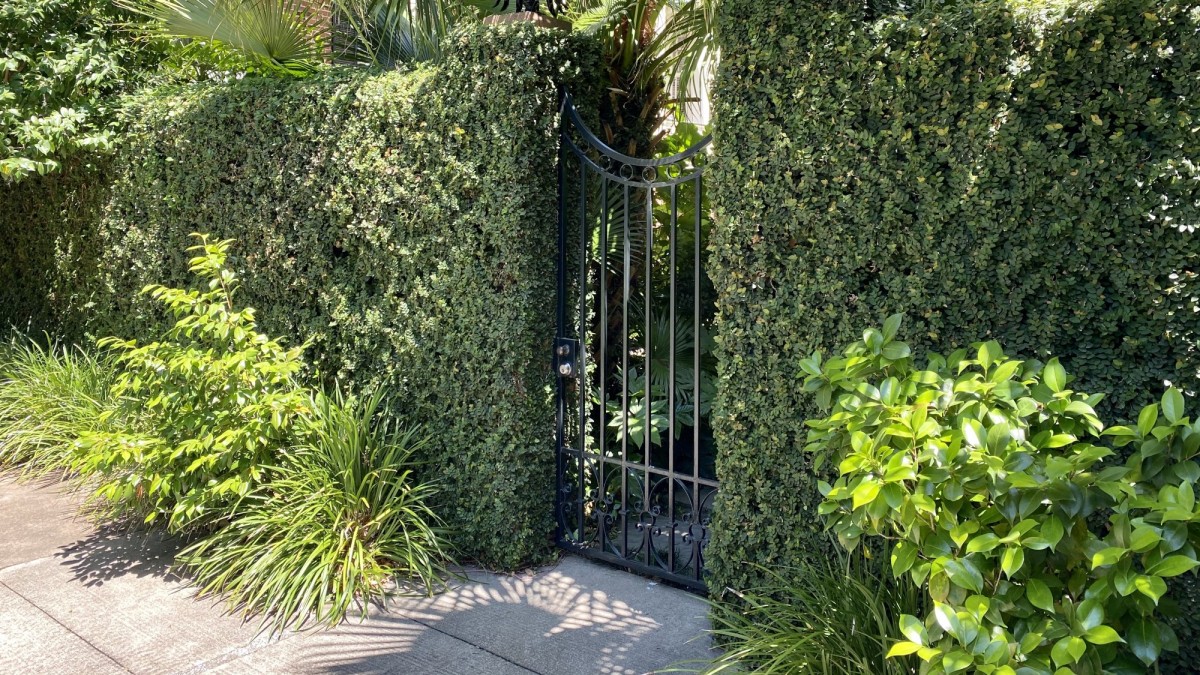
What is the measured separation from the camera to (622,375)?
476 cm

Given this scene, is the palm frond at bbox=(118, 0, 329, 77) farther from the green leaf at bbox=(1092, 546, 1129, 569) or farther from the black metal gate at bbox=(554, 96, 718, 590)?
the green leaf at bbox=(1092, 546, 1129, 569)

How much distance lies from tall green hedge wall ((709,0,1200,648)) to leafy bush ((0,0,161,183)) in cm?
541

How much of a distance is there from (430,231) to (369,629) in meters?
2.05

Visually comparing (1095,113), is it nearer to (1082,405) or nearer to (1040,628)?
(1082,405)

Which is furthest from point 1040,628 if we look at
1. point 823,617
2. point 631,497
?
point 631,497

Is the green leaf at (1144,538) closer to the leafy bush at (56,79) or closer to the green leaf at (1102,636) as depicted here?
the green leaf at (1102,636)

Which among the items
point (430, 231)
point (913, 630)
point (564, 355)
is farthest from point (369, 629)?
point (913, 630)

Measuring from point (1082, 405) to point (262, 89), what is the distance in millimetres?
5052

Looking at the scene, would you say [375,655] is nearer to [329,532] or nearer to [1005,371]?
[329,532]

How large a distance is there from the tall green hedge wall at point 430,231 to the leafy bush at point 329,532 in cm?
27

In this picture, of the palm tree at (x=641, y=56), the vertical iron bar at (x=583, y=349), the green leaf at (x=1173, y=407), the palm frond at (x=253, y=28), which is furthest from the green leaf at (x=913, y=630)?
the palm frond at (x=253, y=28)

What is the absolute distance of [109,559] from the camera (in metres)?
4.84

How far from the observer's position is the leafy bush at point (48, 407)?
631cm

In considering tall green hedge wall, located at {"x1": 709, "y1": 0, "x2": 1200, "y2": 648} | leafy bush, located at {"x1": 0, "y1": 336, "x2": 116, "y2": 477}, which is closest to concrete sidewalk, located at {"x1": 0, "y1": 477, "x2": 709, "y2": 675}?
tall green hedge wall, located at {"x1": 709, "y1": 0, "x2": 1200, "y2": 648}
